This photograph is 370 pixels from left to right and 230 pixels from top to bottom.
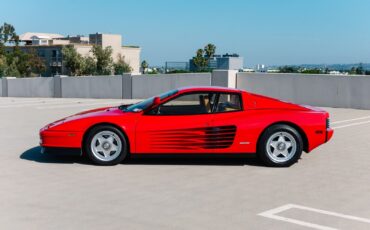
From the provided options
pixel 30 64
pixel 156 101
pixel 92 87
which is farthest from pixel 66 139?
pixel 30 64

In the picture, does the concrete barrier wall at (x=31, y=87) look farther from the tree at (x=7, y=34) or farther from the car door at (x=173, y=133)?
the tree at (x=7, y=34)

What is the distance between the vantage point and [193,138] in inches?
280

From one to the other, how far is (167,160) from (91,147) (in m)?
1.23

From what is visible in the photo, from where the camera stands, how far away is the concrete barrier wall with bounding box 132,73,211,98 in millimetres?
19062

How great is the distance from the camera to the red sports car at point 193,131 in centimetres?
712

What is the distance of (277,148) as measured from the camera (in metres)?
7.23

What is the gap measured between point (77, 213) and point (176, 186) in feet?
4.93

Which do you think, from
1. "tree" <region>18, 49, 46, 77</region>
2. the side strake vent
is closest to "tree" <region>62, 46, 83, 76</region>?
"tree" <region>18, 49, 46, 77</region>

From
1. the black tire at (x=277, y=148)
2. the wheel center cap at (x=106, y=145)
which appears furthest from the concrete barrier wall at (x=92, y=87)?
the black tire at (x=277, y=148)

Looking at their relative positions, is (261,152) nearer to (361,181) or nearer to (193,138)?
(193,138)

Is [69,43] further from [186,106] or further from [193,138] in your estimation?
[193,138]

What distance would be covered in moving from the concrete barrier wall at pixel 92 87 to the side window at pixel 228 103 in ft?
51.4

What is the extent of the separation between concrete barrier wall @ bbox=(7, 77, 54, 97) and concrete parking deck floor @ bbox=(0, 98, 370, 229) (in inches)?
732

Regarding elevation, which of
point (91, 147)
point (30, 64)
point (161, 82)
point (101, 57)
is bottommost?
point (91, 147)
